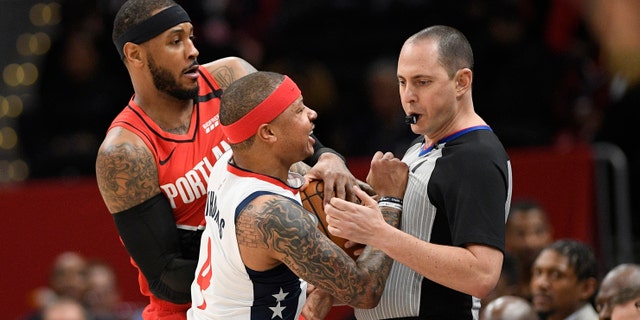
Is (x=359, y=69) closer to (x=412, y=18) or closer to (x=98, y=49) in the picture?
(x=412, y=18)

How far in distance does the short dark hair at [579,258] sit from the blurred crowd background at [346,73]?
105 inches

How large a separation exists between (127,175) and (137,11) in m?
0.84

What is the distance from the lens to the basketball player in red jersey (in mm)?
4758

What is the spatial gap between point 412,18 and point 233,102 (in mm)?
7264

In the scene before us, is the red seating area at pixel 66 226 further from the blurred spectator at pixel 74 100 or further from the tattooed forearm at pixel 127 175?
the tattooed forearm at pixel 127 175

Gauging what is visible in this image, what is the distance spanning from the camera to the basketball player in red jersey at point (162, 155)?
476cm

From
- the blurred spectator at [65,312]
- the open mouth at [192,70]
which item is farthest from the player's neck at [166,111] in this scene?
the blurred spectator at [65,312]

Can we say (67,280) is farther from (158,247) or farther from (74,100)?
(158,247)

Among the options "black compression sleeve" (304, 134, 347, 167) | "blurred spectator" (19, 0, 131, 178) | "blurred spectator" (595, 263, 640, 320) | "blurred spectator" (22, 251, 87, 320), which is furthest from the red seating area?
"black compression sleeve" (304, 134, 347, 167)

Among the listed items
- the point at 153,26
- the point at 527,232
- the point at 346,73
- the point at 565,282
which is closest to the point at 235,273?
the point at 153,26

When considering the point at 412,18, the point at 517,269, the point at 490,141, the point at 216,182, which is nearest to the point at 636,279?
the point at 517,269

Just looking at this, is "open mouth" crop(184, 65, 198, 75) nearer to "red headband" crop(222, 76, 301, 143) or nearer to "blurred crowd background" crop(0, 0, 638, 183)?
"red headband" crop(222, 76, 301, 143)

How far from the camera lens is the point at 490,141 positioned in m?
4.09

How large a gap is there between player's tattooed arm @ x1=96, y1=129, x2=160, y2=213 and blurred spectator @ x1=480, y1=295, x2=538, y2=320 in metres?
2.69
